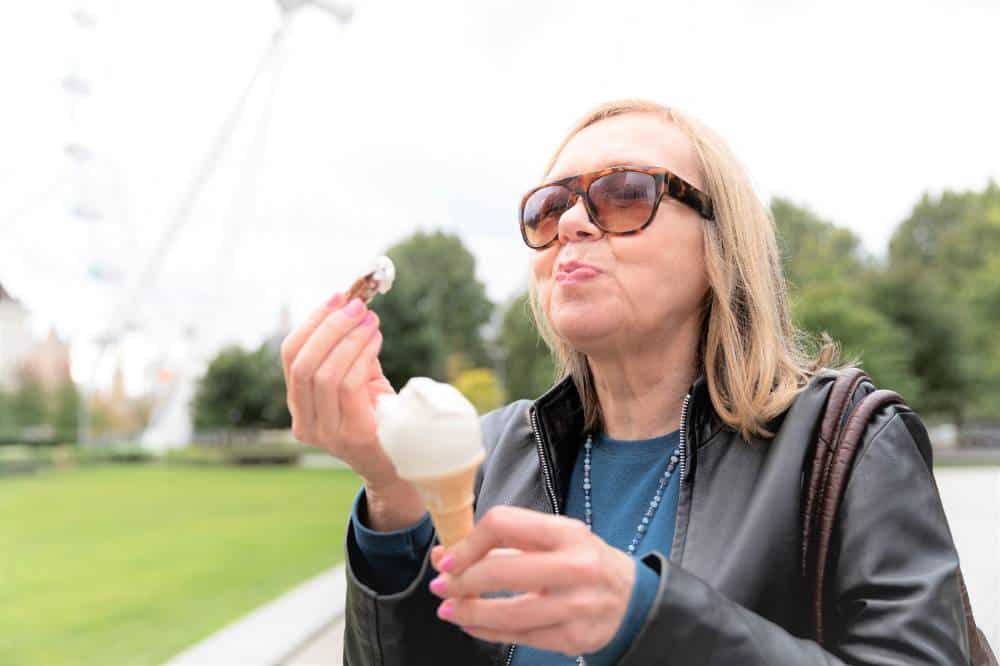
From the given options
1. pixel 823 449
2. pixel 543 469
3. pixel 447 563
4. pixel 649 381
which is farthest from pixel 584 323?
pixel 447 563

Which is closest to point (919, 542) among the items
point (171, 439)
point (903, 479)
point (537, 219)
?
point (903, 479)

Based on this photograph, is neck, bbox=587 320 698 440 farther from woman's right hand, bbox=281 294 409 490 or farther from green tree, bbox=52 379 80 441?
green tree, bbox=52 379 80 441

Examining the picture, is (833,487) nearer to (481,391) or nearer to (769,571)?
(769,571)

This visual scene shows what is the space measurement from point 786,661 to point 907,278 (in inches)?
1423

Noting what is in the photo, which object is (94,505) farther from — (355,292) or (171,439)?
(171,439)

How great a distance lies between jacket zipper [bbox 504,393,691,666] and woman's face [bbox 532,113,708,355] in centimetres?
16

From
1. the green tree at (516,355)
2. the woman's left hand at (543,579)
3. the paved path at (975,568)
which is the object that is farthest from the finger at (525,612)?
the green tree at (516,355)

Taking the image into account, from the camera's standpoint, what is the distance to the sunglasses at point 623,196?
163 centimetres

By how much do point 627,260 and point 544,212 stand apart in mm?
222

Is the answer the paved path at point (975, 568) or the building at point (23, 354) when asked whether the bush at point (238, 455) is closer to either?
the building at point (23, 354)

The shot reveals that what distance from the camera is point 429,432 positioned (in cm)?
114

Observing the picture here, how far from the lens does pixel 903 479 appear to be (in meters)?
1.37

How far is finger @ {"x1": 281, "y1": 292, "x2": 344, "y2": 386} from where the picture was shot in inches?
51.5

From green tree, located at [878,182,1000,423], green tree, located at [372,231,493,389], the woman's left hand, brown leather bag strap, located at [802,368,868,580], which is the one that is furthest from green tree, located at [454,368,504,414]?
the woman's left hand
